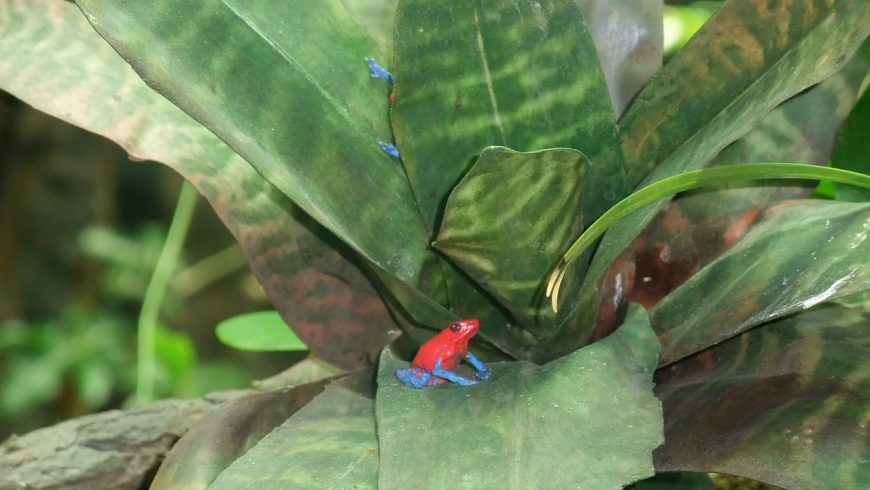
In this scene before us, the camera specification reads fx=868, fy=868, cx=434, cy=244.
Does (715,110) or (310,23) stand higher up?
(310,23)

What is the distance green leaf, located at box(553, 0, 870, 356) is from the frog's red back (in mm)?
77

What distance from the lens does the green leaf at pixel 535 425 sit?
47 centimetres

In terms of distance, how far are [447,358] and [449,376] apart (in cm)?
2

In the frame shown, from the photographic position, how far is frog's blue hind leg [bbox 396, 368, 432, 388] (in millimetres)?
590

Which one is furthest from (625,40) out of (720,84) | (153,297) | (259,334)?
(153,297)

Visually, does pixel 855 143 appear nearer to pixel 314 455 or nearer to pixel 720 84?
pixel 720 84

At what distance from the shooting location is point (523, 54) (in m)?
0.59

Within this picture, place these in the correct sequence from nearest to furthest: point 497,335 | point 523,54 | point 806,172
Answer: point 806,172 → point 523,54 → point 497,335

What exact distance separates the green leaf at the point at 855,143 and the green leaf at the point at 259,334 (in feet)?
2.02

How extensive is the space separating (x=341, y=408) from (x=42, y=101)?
0.34 metres

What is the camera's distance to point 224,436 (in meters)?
0.65

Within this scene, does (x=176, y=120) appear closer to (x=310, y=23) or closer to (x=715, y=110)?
(x=310, y=23)

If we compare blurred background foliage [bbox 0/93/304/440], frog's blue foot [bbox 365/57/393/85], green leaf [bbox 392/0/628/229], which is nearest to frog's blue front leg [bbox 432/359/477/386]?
green leaf [bbox 392/0/628/229]

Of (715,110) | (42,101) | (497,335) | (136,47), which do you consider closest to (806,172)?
(715,110)
